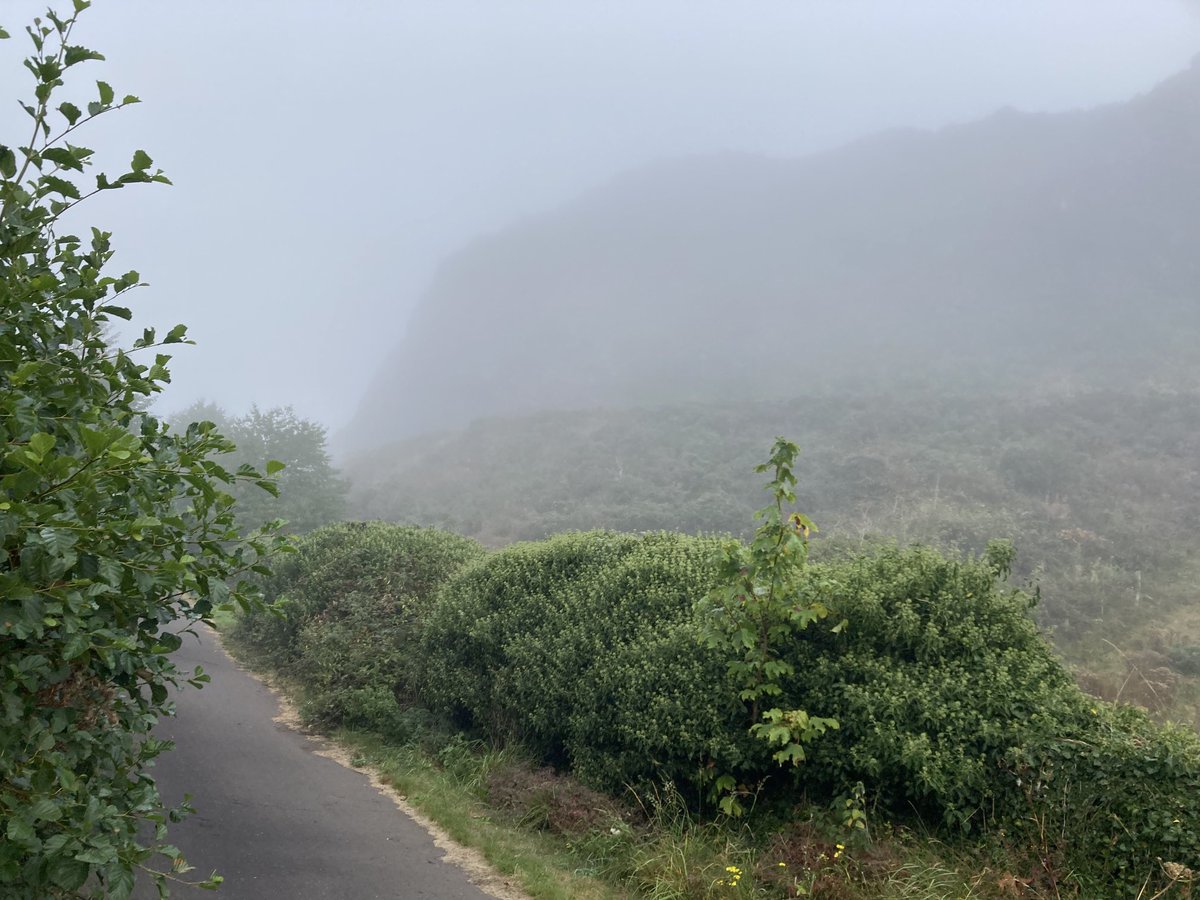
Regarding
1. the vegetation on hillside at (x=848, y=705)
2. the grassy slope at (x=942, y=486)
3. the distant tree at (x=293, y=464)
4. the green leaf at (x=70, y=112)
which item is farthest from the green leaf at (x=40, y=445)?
the distant tree at (x=293, y=464)

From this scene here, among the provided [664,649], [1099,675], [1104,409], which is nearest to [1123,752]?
[664,649]

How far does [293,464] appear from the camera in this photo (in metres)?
35.6

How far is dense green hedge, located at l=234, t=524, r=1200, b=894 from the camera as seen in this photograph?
5.86 metres

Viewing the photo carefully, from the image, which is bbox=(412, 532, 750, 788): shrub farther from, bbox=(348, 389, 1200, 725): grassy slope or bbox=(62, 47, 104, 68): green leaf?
bbox=(62, 47, 104, 68): green leaf

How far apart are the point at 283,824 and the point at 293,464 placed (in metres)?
30.4

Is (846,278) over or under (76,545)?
over

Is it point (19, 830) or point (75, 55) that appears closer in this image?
point (19, 830)

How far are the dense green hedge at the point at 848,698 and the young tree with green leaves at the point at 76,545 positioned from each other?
184 inches

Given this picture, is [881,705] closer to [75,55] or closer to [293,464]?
[75,55]

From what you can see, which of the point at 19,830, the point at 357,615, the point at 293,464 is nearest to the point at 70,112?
the point at 19,830

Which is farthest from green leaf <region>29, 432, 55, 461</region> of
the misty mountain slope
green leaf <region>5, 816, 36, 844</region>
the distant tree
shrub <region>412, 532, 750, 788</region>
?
the misty mountain slope

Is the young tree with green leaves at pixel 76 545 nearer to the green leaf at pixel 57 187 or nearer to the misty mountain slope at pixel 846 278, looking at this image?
the green leaf at pixel 57 187

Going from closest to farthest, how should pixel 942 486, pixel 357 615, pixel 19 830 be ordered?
1. pixel 19 830
2. pixel 357 615
3. pixel 942 486

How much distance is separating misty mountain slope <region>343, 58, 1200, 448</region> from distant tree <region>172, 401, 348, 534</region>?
3979cm
